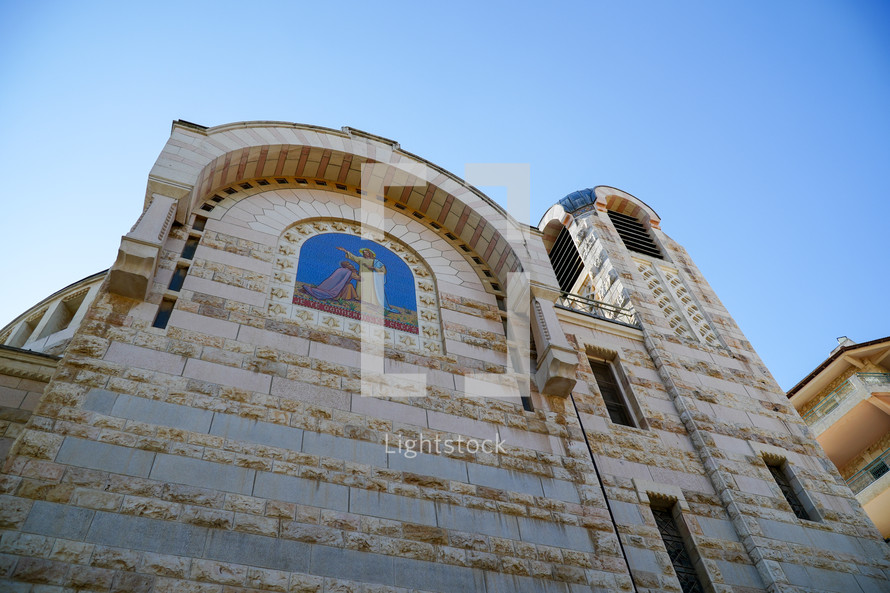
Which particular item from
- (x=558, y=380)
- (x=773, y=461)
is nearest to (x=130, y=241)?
(x=558, y=380)

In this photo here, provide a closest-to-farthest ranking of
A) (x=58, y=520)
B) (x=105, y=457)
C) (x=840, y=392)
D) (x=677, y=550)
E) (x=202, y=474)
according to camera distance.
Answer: (x=58, y=520), (x=105, y=457), (x=202, y=474), (x=677, y=550), (x=840, y=392)

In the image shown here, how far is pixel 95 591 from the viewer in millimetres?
5113

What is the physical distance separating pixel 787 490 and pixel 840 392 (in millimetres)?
9040

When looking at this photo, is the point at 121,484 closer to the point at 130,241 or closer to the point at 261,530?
the point at 261,530

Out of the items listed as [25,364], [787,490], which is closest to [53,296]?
[25,364]

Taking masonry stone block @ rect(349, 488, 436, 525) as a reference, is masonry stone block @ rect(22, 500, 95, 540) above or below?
below

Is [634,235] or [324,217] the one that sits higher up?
[634,235]

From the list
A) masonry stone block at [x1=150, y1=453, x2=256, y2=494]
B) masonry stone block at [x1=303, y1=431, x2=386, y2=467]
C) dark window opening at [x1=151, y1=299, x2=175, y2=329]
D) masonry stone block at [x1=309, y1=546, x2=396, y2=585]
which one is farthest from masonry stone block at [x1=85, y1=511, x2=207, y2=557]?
dark window opening at [x1=151, y1=299, x2=175, y2=329]

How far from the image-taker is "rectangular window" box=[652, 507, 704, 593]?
8202 millimetres

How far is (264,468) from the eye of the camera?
256 inches

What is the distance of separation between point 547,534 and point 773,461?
17.0 feet

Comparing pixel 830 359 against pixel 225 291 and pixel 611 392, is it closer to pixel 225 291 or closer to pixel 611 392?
pixel 611 392

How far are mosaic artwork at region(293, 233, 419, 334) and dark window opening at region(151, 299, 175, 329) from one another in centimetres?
156

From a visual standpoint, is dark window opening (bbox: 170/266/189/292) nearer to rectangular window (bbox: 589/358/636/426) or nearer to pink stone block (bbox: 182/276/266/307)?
pink stone block (bbox: 182/276/266/307)
